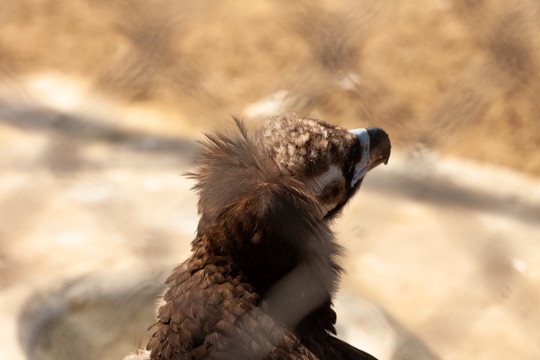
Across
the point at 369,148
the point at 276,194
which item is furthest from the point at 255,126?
the point at 276,194

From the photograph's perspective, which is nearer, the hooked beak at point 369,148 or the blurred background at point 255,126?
the hooked beak at point 369,148

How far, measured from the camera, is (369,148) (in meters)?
1.77

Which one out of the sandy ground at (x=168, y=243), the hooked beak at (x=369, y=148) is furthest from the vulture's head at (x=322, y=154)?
the sandy ground at (x=168, y=243)

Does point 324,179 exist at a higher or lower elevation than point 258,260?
higher

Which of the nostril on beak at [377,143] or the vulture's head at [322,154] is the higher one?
the nostril on beak at [377,143]

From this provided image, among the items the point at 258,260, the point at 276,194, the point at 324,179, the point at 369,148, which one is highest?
the point at 369,148

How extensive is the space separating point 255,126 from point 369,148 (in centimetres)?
47

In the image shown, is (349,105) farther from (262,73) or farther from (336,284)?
(336,284)

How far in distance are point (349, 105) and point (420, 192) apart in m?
0.60

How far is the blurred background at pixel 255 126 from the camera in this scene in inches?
87.8

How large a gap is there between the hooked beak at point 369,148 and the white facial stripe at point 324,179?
0.09 meters

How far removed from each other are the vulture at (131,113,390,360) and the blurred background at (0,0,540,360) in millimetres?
577

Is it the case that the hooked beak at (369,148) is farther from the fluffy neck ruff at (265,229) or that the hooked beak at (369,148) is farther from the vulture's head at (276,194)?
the fluffy neck ruff at (265,229)

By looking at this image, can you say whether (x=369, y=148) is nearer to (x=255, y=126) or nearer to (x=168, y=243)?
(x=255, y=126)
